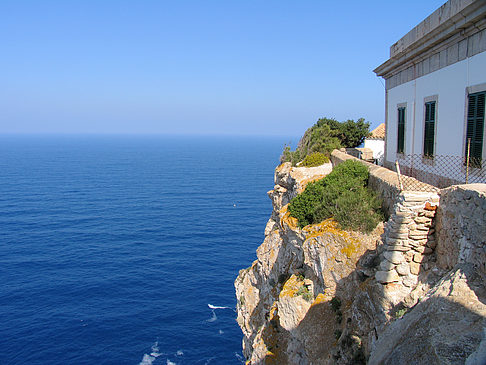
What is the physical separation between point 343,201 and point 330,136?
21041 millimetres

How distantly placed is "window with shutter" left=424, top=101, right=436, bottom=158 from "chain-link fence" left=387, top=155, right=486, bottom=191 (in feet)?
0.94

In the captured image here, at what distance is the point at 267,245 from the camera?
84.6 feet

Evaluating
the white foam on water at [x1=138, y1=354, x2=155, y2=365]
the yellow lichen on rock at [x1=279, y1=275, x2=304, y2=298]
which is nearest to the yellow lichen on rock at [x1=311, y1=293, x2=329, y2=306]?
the yellow lichen on rock at [x1=279, y1=275, x2=304, y2=298]

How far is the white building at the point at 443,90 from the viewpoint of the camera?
12.8 m

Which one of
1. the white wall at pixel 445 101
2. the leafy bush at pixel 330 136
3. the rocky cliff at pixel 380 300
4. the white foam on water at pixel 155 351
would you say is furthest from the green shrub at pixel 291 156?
the white foam on water at pixel 155 351

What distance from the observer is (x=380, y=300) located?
1066 cm

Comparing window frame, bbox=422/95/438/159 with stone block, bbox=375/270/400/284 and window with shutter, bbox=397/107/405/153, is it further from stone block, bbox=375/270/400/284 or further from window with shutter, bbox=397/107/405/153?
stone block, bbox=375/270/400/284

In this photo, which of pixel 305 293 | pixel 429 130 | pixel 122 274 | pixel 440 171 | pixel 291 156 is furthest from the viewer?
pixel 122 274

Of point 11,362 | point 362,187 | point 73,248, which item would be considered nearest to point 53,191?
point 73,248

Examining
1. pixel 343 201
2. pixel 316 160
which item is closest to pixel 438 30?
pixel 343 201

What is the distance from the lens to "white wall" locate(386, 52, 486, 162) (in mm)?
13242

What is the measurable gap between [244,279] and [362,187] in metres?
15.3

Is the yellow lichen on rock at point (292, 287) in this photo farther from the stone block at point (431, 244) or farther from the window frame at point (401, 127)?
the window frame at point (401, 127)

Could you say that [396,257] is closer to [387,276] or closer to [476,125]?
[387,276]
